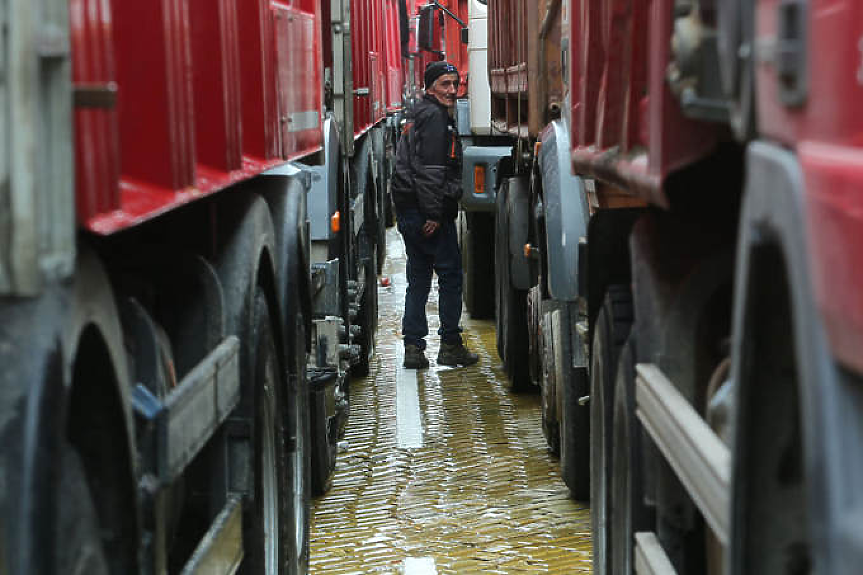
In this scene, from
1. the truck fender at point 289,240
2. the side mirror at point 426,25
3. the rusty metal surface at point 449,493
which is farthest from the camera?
the side mirror at point 426,25

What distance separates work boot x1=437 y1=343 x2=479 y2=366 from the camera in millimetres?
11148

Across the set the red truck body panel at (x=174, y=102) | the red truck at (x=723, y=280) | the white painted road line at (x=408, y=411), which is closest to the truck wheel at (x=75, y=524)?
the red truck body panel at (x=174, y=102)

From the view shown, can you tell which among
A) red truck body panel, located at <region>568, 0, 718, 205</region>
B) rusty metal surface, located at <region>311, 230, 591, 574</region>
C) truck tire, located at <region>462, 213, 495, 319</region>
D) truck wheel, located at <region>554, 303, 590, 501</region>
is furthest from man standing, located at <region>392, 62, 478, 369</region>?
red truck body panel, located at <region>568, 0, 718, 205</region>

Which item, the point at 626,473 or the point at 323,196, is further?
the point at 323,196

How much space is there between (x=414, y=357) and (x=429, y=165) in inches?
54.1

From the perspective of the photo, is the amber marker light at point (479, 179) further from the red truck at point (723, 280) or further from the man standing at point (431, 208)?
the red truck at point (723, 280)

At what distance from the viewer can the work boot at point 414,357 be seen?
11047mm

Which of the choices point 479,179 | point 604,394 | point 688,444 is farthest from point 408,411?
point 688,444

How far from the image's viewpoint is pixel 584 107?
186 inches

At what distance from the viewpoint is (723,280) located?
12.0 feet

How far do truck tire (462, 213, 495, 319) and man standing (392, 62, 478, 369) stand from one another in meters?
1.00

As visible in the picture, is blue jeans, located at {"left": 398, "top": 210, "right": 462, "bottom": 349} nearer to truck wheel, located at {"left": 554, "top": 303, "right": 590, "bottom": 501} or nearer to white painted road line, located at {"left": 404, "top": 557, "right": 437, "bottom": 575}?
truck wheel, located at {"left": 554, "top": 303, "right": 590, "bottom": 501}

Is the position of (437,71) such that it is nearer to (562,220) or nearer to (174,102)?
(562,220)

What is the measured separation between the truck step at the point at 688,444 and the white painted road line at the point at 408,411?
199 inches
